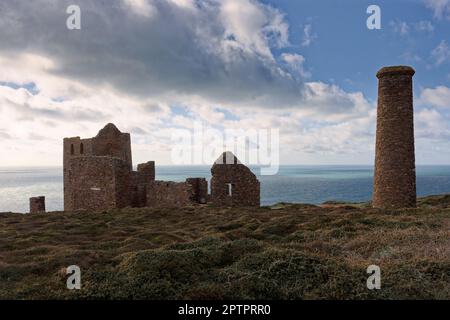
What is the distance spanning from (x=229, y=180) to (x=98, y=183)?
10033 millimetres

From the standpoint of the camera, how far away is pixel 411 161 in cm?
1994

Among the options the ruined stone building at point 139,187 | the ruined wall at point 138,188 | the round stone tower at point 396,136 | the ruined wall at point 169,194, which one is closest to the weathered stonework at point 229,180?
the ruined stone building at point 139,187

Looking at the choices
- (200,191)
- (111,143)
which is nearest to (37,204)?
(111,143)

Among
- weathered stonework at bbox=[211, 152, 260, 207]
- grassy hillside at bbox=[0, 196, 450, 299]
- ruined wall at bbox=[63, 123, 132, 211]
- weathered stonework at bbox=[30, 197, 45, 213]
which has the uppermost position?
→ ruined wall at bbox=[63, 123, 132, 211]

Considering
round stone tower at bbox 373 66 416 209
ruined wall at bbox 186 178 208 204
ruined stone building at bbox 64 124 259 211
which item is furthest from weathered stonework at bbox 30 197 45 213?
round stone tower at bbox 373 66 416 209

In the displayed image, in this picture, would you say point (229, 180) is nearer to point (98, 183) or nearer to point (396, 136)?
point (98, 183)

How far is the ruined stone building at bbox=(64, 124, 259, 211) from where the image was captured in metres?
24.2

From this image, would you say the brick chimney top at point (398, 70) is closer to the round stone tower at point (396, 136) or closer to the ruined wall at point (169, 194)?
the round stone tower at point (396, 136)

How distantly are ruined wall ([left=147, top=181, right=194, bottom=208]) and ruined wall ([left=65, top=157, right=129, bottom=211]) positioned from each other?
1960 millimetres

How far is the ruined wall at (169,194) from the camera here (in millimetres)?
24609

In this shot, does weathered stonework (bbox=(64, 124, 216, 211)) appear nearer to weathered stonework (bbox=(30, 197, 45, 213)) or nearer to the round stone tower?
weathered stonework (bbox=(30, 197, 45, 213))
